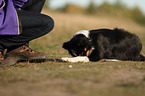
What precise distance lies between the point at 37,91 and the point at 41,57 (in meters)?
1.85

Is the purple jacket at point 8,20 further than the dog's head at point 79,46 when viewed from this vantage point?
No

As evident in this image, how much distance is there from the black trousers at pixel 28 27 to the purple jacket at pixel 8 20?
149 millimetres

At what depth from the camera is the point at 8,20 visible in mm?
3322

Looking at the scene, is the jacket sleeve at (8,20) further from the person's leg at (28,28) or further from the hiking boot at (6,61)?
the hiking boot at (6,61)

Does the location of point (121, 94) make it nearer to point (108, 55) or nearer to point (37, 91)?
point (37, 91)

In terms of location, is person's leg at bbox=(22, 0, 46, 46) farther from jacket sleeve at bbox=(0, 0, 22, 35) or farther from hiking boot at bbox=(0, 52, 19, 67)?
hiking boot at bbox=(0, 52, 19, 67)

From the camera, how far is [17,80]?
2480 mm

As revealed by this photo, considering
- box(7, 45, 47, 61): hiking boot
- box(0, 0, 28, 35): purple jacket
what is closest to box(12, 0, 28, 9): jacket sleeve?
box(0, 0, 28, 35): purple jacket

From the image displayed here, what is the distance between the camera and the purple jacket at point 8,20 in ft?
10.9

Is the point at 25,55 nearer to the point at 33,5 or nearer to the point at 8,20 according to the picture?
the point at 8,20

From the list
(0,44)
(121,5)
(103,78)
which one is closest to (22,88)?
(103,78)

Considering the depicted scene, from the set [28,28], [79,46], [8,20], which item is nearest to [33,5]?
[28,28]

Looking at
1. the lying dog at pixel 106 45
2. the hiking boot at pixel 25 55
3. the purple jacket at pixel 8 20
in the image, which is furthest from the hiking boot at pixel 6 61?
the lying dog at pixel 106 45

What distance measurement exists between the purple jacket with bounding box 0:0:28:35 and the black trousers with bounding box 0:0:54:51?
5.9 inches
